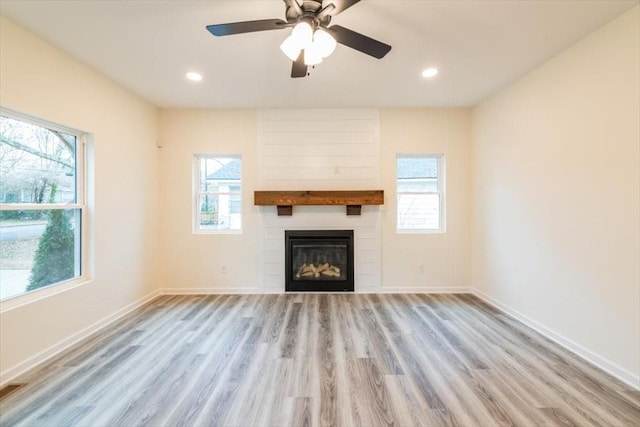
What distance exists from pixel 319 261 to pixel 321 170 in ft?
4.49

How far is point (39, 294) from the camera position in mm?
2342

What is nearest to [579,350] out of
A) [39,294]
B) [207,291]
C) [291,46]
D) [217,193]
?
[291,46]

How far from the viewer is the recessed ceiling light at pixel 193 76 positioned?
2928 mm

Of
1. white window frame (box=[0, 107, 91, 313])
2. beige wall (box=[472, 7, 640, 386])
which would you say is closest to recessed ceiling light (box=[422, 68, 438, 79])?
beige wall (box=[472, 7, 640, 386])

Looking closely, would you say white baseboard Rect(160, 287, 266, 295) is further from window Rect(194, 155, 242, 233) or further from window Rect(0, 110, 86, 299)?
window Rect(0, 110, 86, 299)

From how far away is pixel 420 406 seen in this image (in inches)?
68.9

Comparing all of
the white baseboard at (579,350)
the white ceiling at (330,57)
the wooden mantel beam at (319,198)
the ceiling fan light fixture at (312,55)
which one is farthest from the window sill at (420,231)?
the ceiling fan light fixture at (312,55)

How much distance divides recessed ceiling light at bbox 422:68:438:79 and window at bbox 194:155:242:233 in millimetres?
2719

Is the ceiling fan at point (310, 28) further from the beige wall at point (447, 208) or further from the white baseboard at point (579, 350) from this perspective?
the white baseboard at point (579, 350)

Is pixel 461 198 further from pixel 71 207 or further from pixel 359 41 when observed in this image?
pixel 71 207

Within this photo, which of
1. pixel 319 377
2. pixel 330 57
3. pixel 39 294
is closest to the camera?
pixel 319 377

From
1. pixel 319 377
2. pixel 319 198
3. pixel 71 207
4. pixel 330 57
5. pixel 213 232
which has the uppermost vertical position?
pixel 330 57

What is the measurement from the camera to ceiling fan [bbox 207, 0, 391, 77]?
161 centimetres

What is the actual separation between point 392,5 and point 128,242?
373 cm
